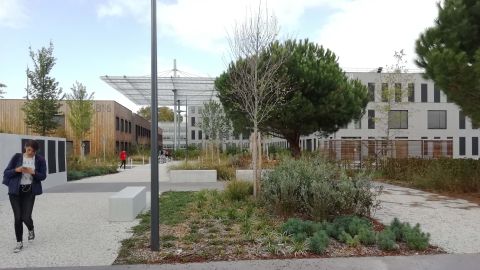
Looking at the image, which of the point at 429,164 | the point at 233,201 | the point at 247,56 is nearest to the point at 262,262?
the point at 233,201

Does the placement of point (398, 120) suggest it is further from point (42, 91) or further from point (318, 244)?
point (318, 244)

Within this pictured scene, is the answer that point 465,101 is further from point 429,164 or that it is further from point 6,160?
point 6,160

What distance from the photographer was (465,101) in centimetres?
1388

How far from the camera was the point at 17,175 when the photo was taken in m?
6.91

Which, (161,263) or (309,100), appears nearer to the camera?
(161,263)

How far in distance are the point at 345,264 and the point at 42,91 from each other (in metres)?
26.1

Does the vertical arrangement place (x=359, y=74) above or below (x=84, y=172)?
above

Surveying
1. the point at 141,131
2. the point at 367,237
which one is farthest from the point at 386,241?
the point at 141,131

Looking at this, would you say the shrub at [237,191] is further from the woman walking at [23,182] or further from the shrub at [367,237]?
the woman walking at [23,182]

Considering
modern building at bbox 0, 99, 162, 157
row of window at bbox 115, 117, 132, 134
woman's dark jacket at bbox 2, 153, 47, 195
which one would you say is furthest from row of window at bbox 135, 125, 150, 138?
woman's dark jacket at bbox 2, 153, 47, 195

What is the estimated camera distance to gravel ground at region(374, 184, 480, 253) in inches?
291

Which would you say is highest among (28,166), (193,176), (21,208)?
(28,166)

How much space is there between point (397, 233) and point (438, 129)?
5153 centimetres

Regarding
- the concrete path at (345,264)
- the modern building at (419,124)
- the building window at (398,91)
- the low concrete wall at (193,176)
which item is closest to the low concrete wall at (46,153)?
the low concrete wall at (193,176)
